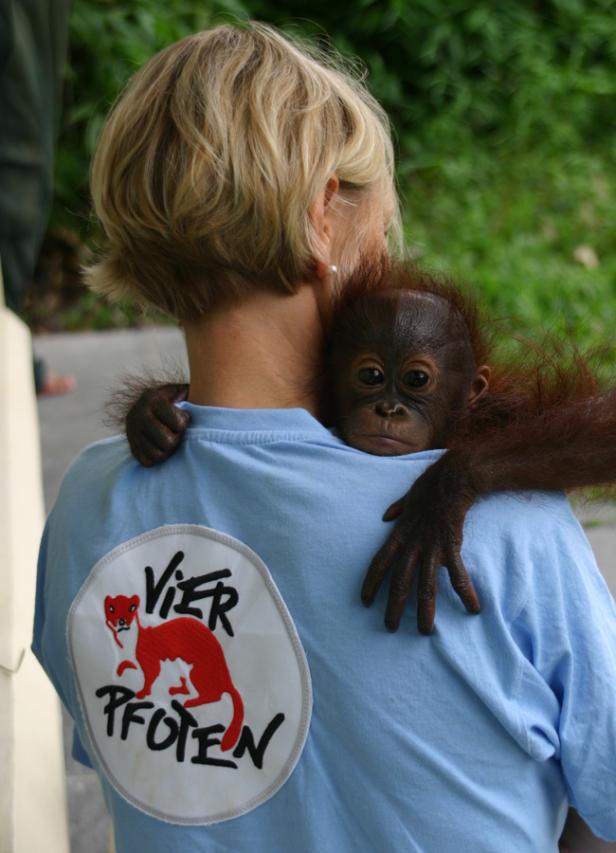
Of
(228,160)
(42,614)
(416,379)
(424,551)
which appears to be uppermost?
(228,160)

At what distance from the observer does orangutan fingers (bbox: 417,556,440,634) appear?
133cm

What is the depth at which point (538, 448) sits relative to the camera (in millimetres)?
1492

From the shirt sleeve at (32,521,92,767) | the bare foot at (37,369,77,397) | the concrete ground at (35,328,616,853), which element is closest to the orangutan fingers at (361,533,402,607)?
the shirt sleeve at (32,521,92,767)

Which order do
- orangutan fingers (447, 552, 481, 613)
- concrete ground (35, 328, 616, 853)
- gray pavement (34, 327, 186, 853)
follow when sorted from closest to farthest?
orangutan fingers (447, 552, 481, 613)
concrete ground (35, 328, 616, 853)
gray pavement (34, 327, 186, 853)

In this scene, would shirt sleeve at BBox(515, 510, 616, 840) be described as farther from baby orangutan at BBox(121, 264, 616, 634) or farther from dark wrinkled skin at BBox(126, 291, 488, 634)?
dark wrinkled skin at BBox(126, 291, 488, 634)

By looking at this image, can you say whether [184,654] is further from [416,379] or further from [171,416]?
[416,379]

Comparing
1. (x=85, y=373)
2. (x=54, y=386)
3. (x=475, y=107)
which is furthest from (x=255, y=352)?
(x=475, y=107)

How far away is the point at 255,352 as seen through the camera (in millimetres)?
1539

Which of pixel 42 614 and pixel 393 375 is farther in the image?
pixel 42 614

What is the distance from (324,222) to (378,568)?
1.55ft

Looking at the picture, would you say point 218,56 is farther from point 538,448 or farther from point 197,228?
point 538,448

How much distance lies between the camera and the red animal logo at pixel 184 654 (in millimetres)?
1419

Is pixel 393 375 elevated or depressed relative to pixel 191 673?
elevated

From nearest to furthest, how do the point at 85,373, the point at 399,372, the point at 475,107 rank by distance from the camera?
the point at 399,372, the point at 85,373, the point at 475,107
